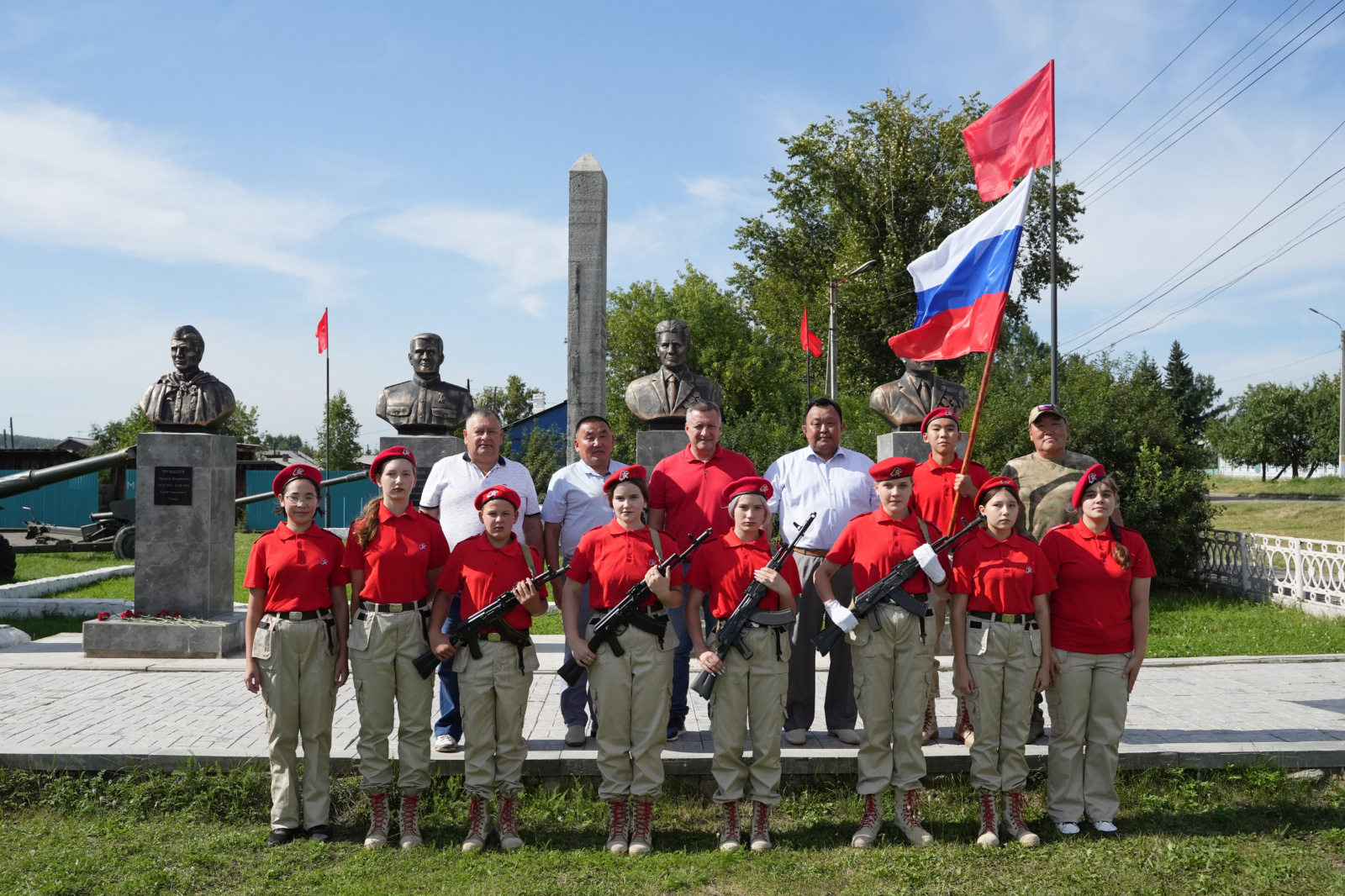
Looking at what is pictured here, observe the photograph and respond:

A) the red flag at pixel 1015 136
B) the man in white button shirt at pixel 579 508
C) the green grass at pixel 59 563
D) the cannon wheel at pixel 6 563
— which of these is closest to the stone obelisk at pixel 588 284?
the man in white button shirt at pixel 579 508

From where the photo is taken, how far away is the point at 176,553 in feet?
28.5

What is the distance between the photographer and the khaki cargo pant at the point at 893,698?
4.27 m

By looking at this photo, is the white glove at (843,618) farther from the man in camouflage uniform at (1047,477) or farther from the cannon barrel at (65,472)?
the cannon barrel at (65,472)

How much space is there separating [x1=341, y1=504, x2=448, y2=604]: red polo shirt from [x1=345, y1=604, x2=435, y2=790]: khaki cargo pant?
0.10m

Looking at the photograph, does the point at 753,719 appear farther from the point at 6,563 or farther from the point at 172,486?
the point at 6,563

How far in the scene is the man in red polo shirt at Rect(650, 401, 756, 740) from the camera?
5.00 meters

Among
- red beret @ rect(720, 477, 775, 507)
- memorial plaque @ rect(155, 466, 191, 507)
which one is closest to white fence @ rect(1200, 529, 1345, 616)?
red beret @ rect(720, 477, 775, 507)

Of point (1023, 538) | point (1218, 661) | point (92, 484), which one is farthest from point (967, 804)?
point (92, 484)

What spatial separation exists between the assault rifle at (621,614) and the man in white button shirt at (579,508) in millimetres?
938

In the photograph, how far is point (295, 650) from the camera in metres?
4.26

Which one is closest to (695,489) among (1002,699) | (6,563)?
(1002,699)

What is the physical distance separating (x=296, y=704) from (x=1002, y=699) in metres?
3.38

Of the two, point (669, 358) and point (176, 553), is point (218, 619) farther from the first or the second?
point (669, 358)

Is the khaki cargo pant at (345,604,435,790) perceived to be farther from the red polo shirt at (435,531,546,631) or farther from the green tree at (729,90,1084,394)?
the green tree at (729,90,1084,394)
